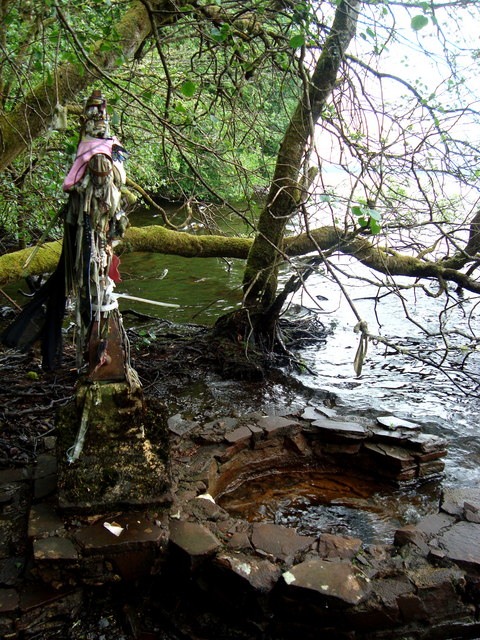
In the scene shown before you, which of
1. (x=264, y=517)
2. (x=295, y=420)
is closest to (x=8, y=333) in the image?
(x=264, y=517)

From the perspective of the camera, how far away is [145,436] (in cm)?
403

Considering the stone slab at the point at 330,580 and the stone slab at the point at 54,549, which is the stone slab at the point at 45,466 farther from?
the stone slab at the point at 330,580

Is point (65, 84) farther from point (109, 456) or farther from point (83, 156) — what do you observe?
point (109, 456)

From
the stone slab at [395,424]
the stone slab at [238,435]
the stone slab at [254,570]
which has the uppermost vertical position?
the stone slab at [395,424]

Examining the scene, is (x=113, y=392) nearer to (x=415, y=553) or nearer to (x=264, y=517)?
(x=264, y=517)

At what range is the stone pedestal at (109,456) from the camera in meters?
3.77

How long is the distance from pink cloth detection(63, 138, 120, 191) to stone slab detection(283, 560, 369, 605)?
2.83 meters

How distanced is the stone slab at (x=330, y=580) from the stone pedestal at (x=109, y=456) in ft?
3.49

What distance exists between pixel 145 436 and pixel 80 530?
0.76 m

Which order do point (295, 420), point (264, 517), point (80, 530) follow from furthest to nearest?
1. point (295, 420)
2. point (264, 517)
3. point (80, 530)

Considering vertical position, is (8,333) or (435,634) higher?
(8,333)

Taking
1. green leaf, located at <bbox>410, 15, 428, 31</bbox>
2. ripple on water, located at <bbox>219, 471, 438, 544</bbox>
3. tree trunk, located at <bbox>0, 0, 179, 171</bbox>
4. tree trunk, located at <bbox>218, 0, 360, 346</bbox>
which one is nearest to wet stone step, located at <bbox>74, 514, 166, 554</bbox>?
ripple on water, located at <bbox>219, 471, 438, 544</bbox>

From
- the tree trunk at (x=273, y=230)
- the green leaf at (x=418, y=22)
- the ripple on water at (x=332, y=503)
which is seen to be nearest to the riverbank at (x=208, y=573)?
the ripple on water at (x=332, y=503)

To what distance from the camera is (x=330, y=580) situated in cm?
338
